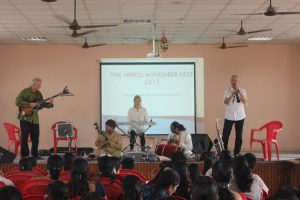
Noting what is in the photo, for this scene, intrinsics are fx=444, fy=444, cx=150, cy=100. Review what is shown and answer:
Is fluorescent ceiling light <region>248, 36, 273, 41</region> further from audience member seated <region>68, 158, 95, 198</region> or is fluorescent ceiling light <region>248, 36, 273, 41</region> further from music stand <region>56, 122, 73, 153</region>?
audience member seated <region>68, 158, 95, 198</region>

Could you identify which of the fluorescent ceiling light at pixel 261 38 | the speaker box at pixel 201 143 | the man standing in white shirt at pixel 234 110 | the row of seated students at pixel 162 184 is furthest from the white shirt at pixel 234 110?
the row of seated students at pixel 162 184

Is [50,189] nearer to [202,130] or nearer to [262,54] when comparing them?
[202,130]

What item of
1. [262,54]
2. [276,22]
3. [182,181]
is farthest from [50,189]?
[262,54]

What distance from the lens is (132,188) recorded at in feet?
10.3

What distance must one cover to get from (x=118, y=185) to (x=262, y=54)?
9251mm

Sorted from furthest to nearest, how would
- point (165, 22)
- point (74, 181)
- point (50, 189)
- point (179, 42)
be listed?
point (179, 42), point (165, 22), point (74, 181), point (50, 189)

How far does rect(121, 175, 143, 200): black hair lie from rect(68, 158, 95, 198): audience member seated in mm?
314

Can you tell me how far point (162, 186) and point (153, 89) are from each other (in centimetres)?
892

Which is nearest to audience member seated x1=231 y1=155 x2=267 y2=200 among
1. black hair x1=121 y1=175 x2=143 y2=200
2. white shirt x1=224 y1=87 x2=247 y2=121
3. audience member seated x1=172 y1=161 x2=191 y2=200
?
audience member seated x1=172 y1=161 x2=191 y2=200

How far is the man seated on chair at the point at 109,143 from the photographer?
7266mm

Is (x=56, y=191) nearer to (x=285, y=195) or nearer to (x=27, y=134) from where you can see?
(x=285, y=195)

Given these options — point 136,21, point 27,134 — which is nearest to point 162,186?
point 27,134

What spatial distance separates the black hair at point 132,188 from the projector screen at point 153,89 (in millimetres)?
8571

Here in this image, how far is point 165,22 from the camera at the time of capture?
→ 9.25 meters
